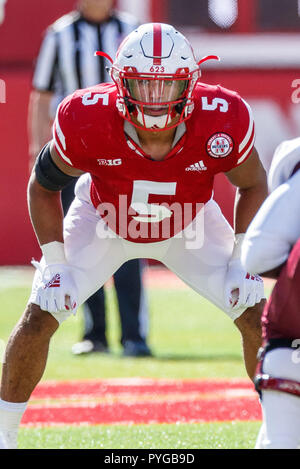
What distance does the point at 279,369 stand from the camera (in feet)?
8.28

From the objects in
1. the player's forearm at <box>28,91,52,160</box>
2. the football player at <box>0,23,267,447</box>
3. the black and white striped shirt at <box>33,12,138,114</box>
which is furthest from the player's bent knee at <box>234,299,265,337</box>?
the black and white striped shirt at <box>33,12,138,114</box>

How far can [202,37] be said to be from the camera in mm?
10453

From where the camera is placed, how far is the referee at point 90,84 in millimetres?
5980

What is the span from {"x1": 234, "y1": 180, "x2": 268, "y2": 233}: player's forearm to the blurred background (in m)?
6.51

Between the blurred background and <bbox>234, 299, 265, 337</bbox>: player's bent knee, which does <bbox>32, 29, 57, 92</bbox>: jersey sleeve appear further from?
the blurred background

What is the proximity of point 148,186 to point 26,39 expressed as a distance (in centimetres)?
752

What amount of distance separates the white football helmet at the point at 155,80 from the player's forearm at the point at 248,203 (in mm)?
397

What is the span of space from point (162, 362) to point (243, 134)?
2.53 meters

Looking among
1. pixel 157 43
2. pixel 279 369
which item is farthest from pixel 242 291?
pixel 279 369

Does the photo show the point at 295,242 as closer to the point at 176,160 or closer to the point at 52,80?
the point at 176,160

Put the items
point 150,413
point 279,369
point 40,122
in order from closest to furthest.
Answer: point 279,369 < point 150,413 < point 40,122

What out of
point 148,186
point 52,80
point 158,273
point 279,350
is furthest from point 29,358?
point 158,273

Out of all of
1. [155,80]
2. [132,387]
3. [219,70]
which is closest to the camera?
[155,80]

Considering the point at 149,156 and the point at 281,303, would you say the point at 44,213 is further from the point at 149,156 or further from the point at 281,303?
the point at 281,303
